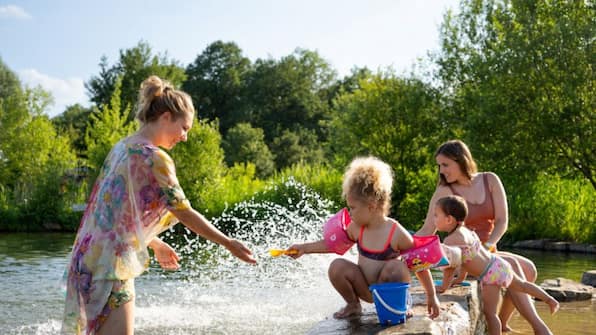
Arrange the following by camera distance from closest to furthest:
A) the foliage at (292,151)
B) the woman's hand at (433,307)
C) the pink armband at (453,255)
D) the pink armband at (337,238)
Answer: the woman's hand at (433,307) < the pink armband at (337,238) < the pink armband at (453,255) < the foliage at (292,151)

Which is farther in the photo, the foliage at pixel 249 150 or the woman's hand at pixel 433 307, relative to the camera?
the foliage at pixel 249 150

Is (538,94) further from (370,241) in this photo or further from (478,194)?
(370,241)

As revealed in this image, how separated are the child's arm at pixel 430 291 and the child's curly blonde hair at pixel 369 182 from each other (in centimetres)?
45

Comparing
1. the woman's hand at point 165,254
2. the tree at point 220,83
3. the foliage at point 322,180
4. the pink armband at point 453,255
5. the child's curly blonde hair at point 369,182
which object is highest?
the tree at point 220,83

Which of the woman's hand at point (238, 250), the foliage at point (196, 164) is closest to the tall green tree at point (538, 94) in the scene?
the foliage at point (196, 164)

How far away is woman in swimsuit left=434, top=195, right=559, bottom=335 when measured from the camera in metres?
4.91

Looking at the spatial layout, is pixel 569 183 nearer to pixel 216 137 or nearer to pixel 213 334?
pixel 216 137

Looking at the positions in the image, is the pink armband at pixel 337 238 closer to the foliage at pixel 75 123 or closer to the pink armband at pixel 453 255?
the pink armband at pixel 453 255

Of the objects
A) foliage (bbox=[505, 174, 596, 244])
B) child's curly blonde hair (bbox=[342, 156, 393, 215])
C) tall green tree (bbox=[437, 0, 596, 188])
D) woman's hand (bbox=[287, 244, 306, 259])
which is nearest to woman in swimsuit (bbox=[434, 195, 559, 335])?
child's curly blonde hair (bbox=[342, 156, 393, 215])

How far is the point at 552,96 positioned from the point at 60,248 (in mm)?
15006

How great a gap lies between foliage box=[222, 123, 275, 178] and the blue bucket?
42.3 meters

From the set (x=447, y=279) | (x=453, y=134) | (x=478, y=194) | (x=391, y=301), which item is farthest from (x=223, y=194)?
(x=391, y=301)

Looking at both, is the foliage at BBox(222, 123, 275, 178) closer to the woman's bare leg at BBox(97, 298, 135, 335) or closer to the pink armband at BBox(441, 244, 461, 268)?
the pink armband at BBox(441, 244, 461, 268)

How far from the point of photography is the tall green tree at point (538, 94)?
788 inches
